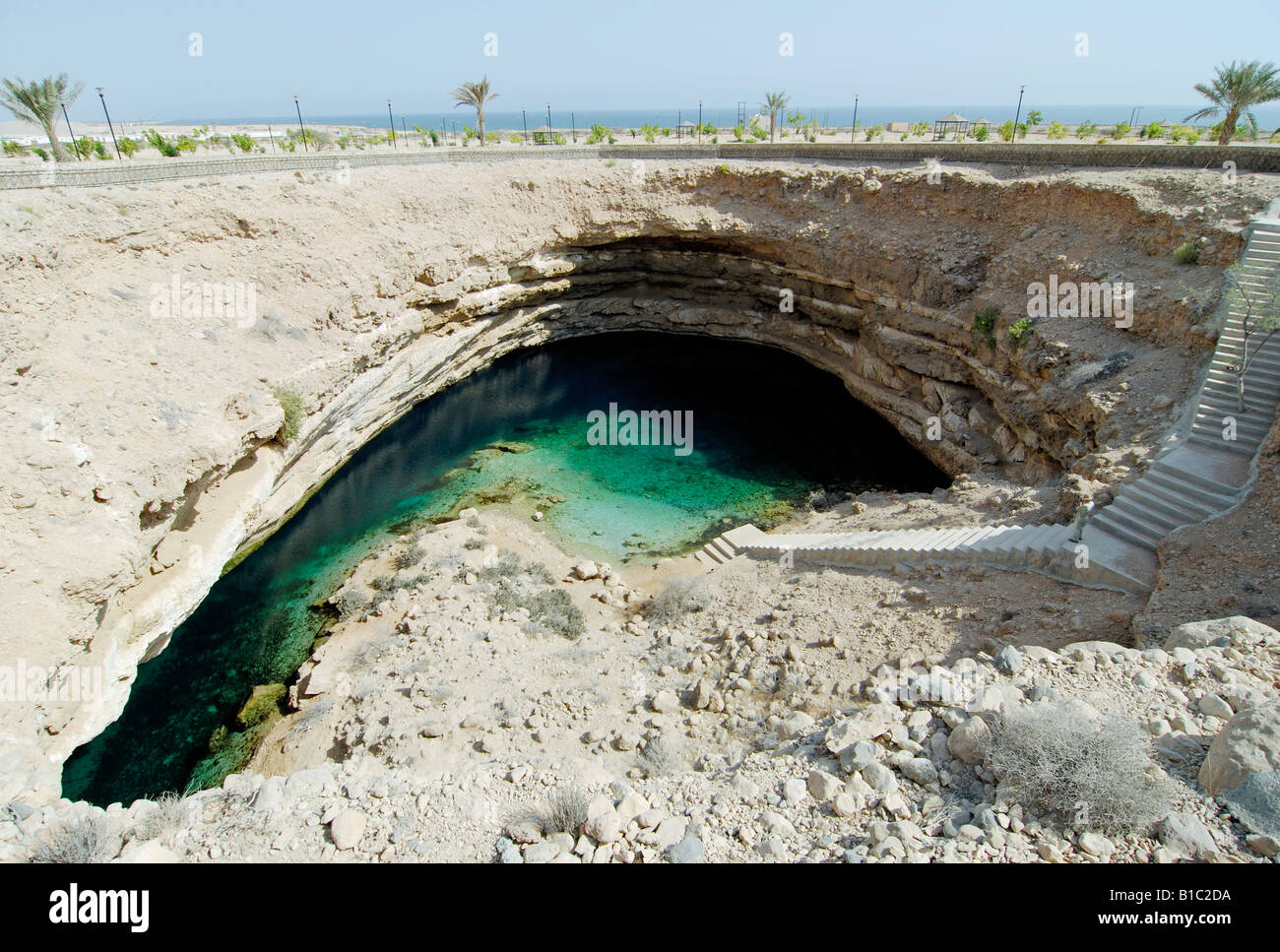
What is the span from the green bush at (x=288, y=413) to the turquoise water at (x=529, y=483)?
4.09 meters

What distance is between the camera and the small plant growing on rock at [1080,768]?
666 centimetres

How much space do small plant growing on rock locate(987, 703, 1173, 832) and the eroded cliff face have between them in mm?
9860

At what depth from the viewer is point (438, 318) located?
2588 cm

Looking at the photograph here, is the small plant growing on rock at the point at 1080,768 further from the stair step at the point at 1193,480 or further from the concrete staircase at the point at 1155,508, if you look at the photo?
the stair step at the point at 1193,480

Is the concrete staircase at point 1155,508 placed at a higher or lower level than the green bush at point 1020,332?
lower

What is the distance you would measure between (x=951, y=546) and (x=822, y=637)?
13.0ft

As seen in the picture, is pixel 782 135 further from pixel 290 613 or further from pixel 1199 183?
pixel 290 613

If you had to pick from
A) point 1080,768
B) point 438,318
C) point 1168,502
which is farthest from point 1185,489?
point 438,318

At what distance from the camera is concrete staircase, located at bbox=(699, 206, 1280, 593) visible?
521 inches

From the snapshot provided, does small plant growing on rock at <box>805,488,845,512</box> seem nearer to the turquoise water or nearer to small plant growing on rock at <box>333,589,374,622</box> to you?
the turquoise water

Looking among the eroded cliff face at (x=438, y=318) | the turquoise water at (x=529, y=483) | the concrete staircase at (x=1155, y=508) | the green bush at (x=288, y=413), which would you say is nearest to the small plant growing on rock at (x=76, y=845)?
the eroded cliff face at (x=438, y=318)

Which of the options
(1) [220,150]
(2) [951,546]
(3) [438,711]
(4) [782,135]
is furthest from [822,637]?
(4) [782,135]

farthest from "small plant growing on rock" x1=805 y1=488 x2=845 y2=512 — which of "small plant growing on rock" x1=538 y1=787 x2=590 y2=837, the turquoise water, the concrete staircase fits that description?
"small plant growing on rock" x1=538 y1=787 x2=590 y2=837

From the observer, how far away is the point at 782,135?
1673 inches
